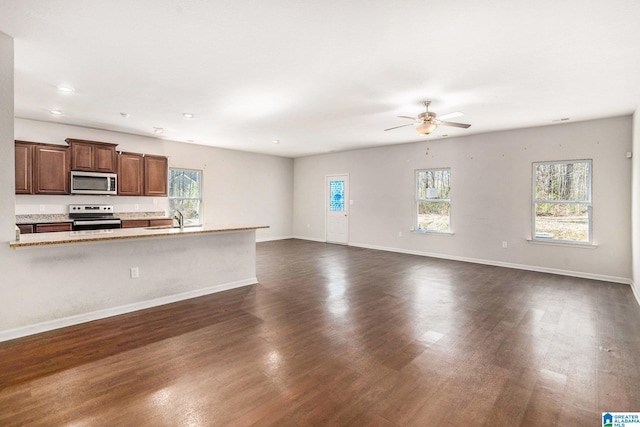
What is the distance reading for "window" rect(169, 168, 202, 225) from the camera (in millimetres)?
7484

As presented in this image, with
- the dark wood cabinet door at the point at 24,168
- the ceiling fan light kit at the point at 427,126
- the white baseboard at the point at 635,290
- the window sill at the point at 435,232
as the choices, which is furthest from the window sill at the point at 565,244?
the dark wood cabinet door at the point at 24,168

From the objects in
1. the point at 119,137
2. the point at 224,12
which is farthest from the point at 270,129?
the point at 224,12

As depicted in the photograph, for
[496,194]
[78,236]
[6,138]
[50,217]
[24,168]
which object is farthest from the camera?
[496,194]

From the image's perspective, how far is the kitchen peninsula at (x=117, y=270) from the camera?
299 cm

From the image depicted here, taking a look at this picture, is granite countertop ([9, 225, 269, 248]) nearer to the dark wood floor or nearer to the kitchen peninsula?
the kitchen peninsula

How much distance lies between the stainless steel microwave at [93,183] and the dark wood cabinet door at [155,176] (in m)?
0.61

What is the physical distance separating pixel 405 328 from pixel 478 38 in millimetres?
2751

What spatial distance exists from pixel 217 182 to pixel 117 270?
500 centimetres

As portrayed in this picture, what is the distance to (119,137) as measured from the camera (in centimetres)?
649

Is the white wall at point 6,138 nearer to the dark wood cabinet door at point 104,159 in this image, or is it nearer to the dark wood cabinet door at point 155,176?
the dark wood cabinet door at point 104,159

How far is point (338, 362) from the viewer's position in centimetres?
246

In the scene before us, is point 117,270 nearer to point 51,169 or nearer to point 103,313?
point 103,313

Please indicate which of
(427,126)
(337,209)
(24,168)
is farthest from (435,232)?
(24,168)

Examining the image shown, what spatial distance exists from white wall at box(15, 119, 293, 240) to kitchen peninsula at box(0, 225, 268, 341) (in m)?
2.46
